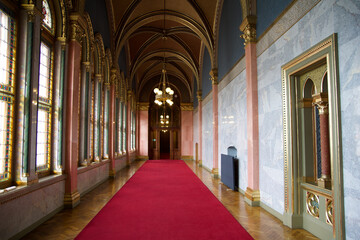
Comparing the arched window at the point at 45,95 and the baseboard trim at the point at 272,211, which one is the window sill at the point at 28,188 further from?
the baseboard trim at the point at 272,211

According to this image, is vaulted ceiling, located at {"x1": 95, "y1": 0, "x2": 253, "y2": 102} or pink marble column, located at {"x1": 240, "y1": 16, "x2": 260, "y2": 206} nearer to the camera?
pink marble column, located at {"x1": 240, "y1": 16, "x2": 260, "y2": 206}

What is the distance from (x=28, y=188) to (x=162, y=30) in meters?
12.3

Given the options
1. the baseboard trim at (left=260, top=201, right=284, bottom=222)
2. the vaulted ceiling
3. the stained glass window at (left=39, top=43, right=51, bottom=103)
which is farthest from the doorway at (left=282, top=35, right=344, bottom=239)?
the stained glass window at (left=39, top=43, right=51, bottom=103)

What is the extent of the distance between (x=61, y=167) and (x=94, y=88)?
414 centimetres

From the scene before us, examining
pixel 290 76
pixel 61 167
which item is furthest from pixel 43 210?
pixel 290 76

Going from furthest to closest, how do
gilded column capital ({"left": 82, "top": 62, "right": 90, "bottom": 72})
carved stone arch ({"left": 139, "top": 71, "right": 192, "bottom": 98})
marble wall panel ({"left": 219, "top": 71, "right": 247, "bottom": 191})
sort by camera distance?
carved stone arch ({"left": 139, "top": 71, "right": 192, "bottom": 98})
gilded column capital ({"left": 82, "top": 62, "right": 90, "bottom": 72})
marble wall panel ({"left": 219, "top": 71, "right": 247, "bottom": 191})

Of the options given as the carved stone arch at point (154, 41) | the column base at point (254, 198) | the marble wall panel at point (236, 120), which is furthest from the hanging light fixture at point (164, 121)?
the column base at point (254, 198)

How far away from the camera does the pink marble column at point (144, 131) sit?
2231 cm

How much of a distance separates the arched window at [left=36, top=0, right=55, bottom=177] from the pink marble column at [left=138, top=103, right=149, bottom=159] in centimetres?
1684

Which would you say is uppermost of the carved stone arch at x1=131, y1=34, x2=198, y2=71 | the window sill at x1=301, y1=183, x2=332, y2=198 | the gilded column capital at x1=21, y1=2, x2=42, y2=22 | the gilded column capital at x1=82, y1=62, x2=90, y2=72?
the carved stone arch at x1=131, y1=34, x2=198, y2=71

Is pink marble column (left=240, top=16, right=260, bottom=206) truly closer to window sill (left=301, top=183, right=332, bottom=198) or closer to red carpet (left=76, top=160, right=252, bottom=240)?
red carpet (left=76, top=160, right=252, bottom=240)

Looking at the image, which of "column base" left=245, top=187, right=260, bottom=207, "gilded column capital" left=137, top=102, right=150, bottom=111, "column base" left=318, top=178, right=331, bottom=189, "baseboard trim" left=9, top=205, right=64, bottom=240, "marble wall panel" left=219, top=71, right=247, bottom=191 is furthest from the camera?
"gilded column capital" left=137, top=102, right=150, bottom=111

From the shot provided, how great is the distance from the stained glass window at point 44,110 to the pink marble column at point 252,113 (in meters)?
4.90

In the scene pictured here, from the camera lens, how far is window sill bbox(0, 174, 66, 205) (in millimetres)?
3708
